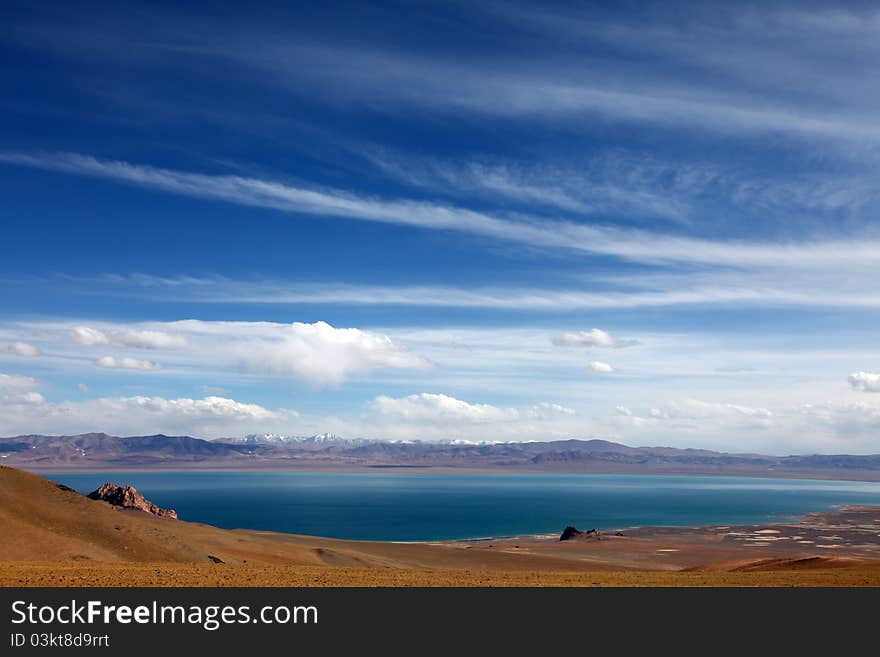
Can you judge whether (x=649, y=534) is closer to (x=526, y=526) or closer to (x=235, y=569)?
(x=526, y=526)

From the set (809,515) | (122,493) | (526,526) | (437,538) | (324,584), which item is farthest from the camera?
(809,515)

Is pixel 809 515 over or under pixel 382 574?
under

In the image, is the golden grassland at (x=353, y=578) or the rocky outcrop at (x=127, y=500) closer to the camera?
the golden grassland at (x=353, y=578)

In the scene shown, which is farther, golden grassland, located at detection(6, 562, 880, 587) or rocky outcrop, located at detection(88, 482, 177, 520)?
rocky outcrop, located at detection(88, 482, 177, 520)

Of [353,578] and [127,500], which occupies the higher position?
[353,578]

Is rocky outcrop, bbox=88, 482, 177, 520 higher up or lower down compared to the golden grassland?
lower down

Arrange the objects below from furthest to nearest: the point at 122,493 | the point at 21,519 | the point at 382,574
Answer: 1. the point at 122,493
2. the point at 21,519
3. the point at 382,574

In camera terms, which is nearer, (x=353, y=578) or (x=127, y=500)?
(x=353, y=578)

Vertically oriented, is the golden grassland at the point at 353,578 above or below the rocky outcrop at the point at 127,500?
above

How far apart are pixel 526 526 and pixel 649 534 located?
31.4 m
